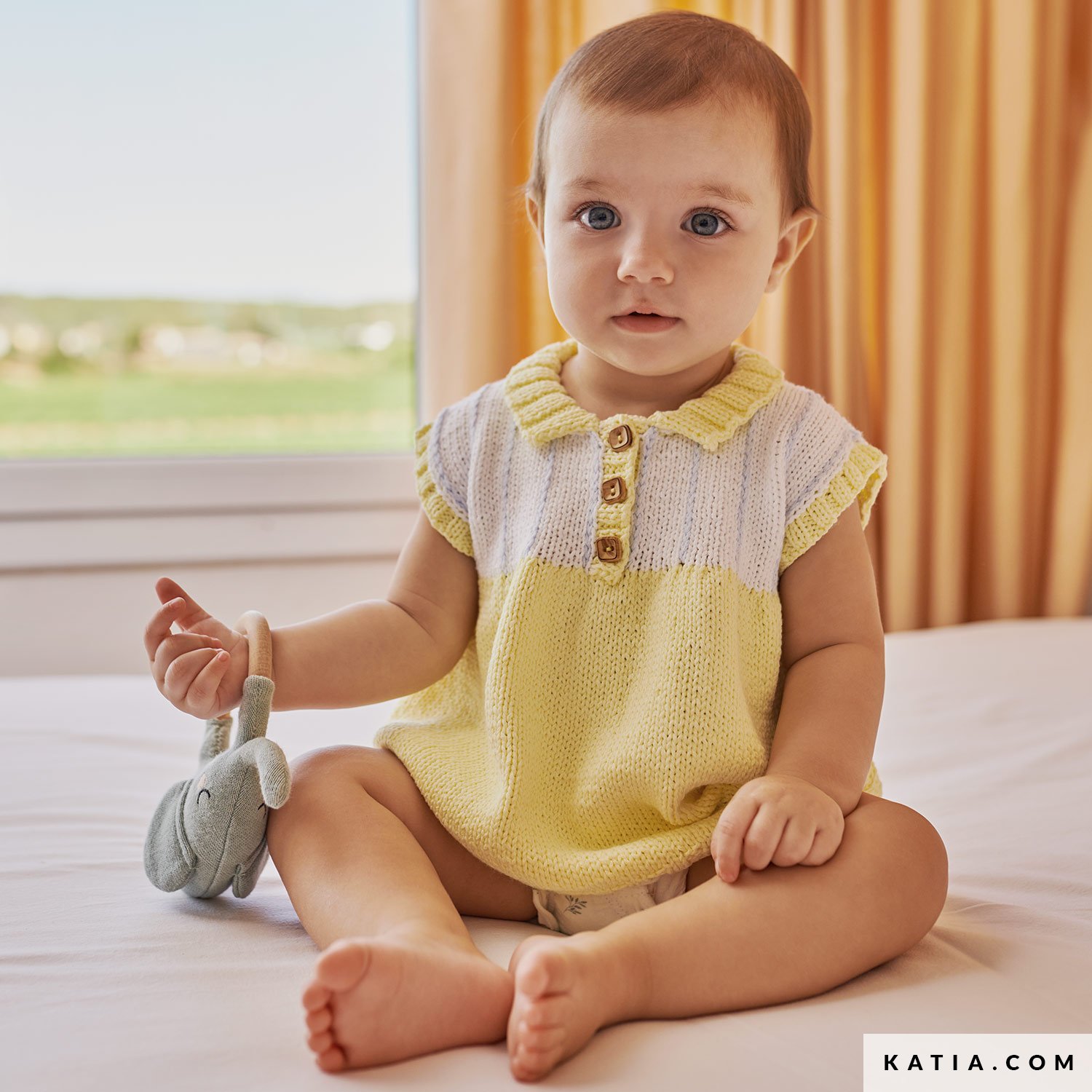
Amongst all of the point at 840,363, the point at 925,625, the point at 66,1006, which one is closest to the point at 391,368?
the point at 840,363

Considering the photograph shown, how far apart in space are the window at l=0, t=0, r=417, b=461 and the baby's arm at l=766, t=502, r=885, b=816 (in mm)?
1316

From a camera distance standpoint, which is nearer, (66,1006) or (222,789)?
(66,1006)

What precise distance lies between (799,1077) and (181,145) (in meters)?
1.90

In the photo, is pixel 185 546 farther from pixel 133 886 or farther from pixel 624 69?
pixel 624 69

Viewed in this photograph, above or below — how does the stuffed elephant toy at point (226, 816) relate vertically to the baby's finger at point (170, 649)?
below

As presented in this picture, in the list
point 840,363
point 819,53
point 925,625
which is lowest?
point 925,625

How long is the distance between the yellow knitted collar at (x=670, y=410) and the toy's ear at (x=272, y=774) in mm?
325

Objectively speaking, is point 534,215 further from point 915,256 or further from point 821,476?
point 915,256

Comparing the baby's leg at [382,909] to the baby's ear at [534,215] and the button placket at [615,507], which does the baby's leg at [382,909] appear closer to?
the button placket at [615,507]

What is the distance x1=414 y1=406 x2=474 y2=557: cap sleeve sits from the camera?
3.42 feet

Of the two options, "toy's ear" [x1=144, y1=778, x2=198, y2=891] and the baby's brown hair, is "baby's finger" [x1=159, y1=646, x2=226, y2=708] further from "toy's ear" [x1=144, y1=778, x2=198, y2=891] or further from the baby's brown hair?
the baby's brown hair

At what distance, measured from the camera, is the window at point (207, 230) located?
2.08 metres

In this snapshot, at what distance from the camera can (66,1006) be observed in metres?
0.73

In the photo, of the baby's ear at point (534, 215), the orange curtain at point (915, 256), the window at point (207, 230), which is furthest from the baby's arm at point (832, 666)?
the window at point (207, 230)
